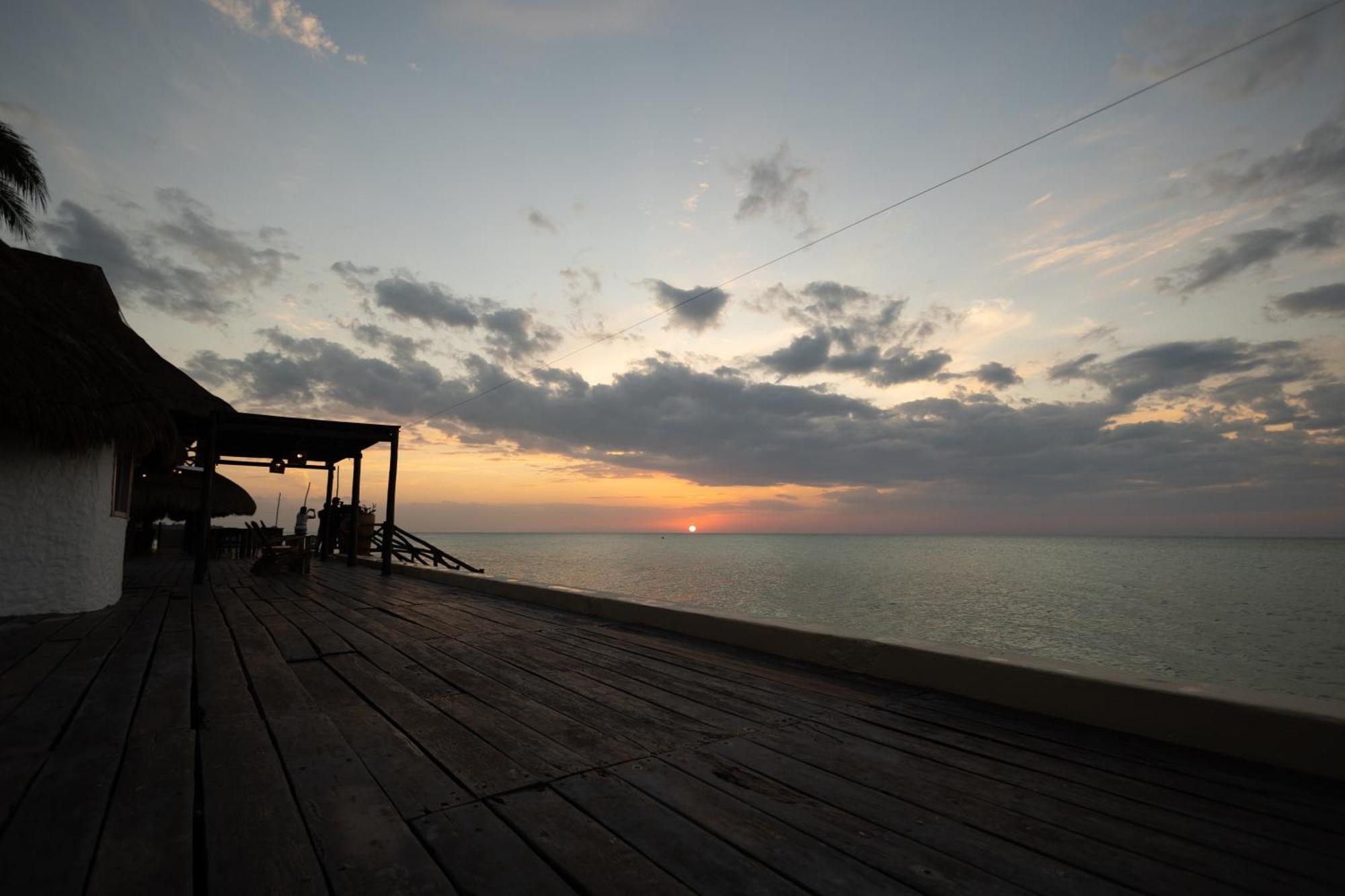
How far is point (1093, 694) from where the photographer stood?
3.03m

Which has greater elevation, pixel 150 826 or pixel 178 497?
pixel 178 497

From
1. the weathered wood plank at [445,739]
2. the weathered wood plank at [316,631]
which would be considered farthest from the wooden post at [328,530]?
the weathered wood plank at [445,739]

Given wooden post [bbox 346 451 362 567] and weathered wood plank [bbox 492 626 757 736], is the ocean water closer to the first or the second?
weathered wood plank [bbox 492 626 757 736]

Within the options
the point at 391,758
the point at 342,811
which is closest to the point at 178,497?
the point at 391,758

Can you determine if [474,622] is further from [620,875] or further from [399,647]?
[620,875]

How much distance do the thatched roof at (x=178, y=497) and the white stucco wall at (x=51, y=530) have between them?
11.2 metres

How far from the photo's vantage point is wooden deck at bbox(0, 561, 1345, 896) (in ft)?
5.64

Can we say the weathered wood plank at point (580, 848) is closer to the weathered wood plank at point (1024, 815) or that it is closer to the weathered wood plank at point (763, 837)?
the weathered wood plank at point (763, 837)

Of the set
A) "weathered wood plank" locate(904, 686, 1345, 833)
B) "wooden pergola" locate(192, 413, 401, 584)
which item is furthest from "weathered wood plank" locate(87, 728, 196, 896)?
"wooden pergola" locate(192, 413, 401, 584)

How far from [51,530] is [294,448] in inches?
322

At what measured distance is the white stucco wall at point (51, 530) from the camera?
623 cm

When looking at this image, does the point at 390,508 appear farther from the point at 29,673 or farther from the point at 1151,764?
the point at 1151,764

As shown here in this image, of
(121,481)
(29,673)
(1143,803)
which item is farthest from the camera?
(121,481)

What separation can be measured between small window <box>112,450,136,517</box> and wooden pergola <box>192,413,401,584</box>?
1066mm
